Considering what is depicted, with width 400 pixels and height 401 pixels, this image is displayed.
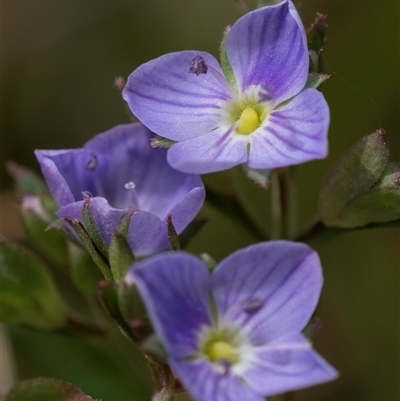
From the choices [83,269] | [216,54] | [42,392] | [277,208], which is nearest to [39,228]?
[83,269]

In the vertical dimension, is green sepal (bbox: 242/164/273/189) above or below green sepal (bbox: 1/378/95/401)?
above

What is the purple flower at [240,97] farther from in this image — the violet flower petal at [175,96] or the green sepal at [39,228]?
the green sepal at [39,228]

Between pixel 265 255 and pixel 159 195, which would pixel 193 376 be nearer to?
pixel 265 255

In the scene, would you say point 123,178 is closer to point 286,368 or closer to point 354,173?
point 354,173

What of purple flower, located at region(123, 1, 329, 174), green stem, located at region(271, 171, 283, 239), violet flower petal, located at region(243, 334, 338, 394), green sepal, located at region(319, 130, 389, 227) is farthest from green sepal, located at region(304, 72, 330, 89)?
violet flower petal, located at region(243, 334, 338, 394)

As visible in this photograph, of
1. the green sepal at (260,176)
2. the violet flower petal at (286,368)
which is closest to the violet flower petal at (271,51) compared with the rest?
the green sepal at (260,176)

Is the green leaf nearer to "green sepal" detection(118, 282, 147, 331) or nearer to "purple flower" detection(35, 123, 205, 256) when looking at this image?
"purple flower" detection(35, 123, 205, 256)
